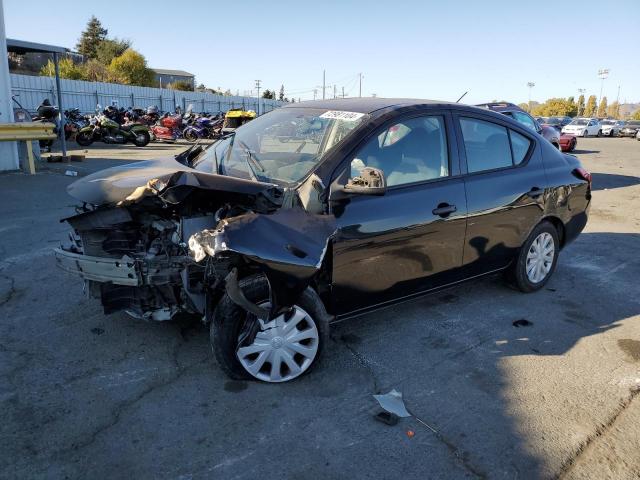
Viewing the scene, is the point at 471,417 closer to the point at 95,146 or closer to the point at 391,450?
the point at 391,450

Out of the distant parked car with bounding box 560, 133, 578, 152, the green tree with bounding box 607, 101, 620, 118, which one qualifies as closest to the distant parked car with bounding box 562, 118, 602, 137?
the distant parked car with bounding box 560, 133, 578, 152

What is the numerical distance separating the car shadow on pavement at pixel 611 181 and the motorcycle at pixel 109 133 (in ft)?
48.0

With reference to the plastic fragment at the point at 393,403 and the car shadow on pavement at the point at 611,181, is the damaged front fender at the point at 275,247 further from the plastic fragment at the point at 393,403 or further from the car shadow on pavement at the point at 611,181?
the car shadow on pavement at the point at 611,181

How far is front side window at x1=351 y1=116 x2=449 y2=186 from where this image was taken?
3.53m

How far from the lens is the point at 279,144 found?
3.92 m

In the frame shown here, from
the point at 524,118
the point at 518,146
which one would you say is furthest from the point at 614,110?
the point at 518,146

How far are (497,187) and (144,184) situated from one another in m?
2.82

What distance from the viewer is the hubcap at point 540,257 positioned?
475 centimetres

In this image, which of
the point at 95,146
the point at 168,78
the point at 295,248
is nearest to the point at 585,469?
the point at 295,248

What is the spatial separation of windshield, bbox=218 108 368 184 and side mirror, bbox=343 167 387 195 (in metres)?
0.35

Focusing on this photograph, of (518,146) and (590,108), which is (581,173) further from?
(590,108)

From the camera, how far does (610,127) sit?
41406 mm

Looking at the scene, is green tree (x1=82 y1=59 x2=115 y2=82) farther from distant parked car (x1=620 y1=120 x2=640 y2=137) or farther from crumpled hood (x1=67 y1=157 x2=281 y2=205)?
crumpled hood (x1=67 y1=157 x2=281 y2=205)

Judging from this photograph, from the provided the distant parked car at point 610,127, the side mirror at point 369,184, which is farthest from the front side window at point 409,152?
the distant parked car at point 610,127
